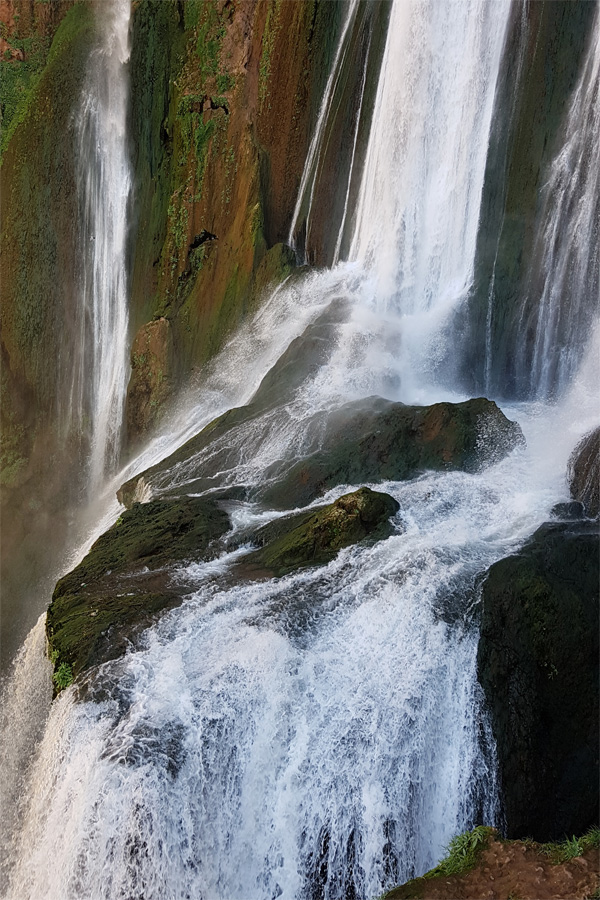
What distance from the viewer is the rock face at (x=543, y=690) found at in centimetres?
618

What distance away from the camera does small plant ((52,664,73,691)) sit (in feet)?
21.4

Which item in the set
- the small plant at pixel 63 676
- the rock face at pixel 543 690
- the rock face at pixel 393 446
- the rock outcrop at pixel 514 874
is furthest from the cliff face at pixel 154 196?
the rock outcrop at pixel 514 874

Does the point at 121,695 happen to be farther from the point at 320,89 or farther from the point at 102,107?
the point at 102,107

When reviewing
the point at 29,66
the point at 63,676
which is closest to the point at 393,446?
the point at 63,676

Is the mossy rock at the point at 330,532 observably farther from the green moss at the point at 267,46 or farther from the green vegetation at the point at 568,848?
the green moss at the point at 267,46

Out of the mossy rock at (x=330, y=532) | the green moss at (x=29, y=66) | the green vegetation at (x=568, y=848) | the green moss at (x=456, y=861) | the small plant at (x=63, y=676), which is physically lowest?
the green moss at (x=456, y=861)

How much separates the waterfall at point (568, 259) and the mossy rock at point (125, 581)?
5.27 m

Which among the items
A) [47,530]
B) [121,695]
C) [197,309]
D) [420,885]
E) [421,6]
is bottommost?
[47,530]

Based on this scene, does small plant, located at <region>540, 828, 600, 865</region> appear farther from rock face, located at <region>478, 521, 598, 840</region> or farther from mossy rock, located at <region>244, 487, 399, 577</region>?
mossy rock, located at <region>244, 487, 399, 577</region>

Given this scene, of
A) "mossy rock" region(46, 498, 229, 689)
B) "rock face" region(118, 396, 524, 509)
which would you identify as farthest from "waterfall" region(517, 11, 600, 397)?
"mossy rock" region(46, 498, 229, 689)

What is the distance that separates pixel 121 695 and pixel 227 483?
14.0 ft

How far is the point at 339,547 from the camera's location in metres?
7.63

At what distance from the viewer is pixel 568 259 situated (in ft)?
36.5

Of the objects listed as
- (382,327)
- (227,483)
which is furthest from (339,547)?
(382,327)
